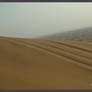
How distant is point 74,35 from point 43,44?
8.67ft

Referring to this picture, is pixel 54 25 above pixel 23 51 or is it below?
below

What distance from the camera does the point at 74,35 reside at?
422 centimetres

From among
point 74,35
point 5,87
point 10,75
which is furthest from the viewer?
point 74,35

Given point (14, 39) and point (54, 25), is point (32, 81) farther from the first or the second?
point (54, 25)

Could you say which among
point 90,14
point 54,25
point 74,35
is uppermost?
point 90,14

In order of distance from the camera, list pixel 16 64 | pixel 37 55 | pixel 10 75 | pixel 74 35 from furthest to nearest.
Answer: pixel 74 35 < pixel 37 55 < pixel 16 64 < pixel 10 75

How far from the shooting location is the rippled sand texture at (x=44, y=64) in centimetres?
106

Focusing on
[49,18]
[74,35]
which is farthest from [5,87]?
[74,35]

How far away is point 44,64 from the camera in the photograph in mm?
1303

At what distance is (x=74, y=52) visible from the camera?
4.91ft

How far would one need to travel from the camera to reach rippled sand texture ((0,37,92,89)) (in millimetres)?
1063

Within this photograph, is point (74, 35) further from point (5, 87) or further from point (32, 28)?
point (5, 87)

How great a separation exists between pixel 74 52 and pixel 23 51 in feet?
A: 1.41

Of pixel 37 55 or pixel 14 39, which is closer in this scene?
pixel 37 55
